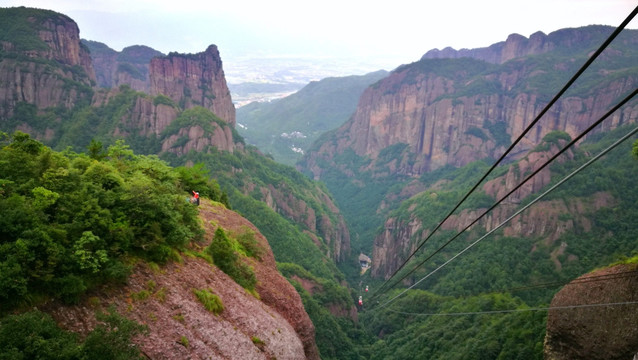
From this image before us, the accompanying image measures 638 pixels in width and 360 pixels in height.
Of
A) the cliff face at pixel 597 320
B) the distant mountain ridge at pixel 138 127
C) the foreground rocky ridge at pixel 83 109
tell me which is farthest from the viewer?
the foreground rocky ridge at pixel 83 109

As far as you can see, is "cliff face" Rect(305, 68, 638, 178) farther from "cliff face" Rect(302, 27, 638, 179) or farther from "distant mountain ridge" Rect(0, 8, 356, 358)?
"distant mountain ridge" Rect(0, 8, 356, 358)

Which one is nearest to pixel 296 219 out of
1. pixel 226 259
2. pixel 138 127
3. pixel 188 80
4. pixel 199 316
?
pixel 138 127

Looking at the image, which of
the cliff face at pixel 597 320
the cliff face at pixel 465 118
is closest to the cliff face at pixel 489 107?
the cliff face at pixel 465 118

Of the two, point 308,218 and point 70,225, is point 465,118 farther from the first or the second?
point 70,225

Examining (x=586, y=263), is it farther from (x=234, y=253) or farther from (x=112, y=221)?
(x=112, y=221)

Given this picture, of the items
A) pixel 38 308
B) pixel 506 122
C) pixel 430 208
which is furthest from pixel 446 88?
pixel 38 308

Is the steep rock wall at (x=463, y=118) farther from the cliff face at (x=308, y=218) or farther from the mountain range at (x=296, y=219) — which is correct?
the cliff face at (x=308, y=218)

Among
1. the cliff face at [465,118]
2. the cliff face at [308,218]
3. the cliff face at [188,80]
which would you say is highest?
the cliff face at [188,80]
